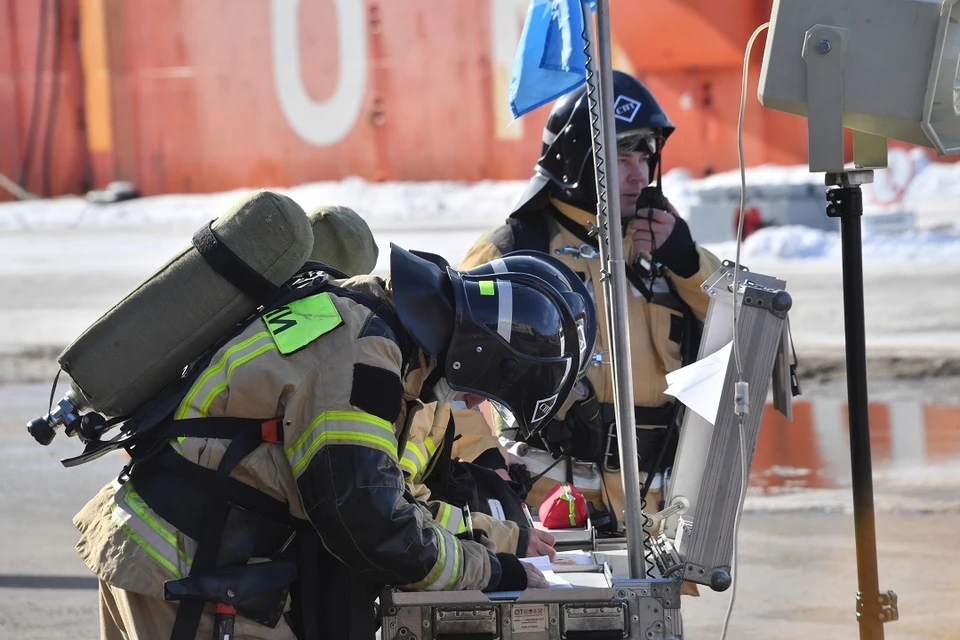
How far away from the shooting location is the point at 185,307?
2.67m

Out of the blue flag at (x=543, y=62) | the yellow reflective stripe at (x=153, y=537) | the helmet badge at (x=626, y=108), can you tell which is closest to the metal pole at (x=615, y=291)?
the blue flag at (x=543, y=62)

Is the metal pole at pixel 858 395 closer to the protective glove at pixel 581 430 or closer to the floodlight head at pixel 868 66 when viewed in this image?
the floodlight head at pixel 868 66

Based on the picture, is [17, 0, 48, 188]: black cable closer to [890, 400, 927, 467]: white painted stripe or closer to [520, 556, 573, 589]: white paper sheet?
[890, 400, 927, 467]: white painted stripe

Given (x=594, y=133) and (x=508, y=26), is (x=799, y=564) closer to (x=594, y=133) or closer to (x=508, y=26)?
(x=594, y=133)

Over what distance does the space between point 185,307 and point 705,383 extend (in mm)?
1199

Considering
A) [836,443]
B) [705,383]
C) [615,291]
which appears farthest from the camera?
[836,443]

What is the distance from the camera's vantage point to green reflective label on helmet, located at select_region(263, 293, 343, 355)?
257cm

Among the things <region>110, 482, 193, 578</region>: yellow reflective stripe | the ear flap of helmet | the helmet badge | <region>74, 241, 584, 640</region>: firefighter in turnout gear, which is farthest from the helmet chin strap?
the helmet badge

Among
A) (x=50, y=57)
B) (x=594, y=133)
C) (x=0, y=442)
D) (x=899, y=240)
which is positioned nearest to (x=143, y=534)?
(x=594, y=133)

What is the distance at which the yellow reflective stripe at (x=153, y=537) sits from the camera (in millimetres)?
2596

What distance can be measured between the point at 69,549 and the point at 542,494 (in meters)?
3.12

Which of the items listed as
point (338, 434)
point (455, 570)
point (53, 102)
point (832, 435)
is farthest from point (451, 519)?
point (53, 102)

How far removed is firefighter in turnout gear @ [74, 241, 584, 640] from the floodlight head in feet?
2.61

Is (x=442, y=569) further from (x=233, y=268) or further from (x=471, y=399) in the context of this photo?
(x=233, y=268)
